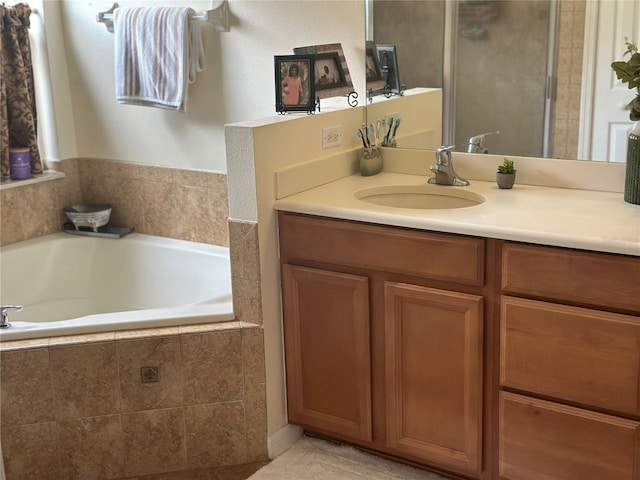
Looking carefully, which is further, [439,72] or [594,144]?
[439,72]

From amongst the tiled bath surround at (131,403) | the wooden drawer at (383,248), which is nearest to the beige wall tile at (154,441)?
the tiled bath surround at (131,403)

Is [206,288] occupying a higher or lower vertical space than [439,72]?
lower

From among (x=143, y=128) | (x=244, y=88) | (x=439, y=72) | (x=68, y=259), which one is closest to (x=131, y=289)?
(x=68, y=259)

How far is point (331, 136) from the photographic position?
282 centimetres

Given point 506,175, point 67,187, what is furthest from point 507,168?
point 67,187

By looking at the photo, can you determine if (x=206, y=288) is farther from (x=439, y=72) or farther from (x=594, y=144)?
(x=594, y=144)

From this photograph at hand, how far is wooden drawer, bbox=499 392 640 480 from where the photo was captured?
2139 millimetres

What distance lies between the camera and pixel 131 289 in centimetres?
353

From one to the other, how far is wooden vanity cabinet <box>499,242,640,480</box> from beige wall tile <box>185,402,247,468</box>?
32.8 inches

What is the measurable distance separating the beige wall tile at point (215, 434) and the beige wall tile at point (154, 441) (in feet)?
0.10

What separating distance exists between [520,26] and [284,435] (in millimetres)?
1505

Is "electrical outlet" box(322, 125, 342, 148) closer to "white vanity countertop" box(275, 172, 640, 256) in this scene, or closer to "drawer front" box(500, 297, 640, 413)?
"white vanity countertop" box(275, 172, 640, 256)

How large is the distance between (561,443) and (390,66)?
1.38 meters

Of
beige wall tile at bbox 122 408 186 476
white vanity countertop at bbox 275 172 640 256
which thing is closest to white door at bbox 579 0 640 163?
white vanity countertop at bbox 275 172 640 256
